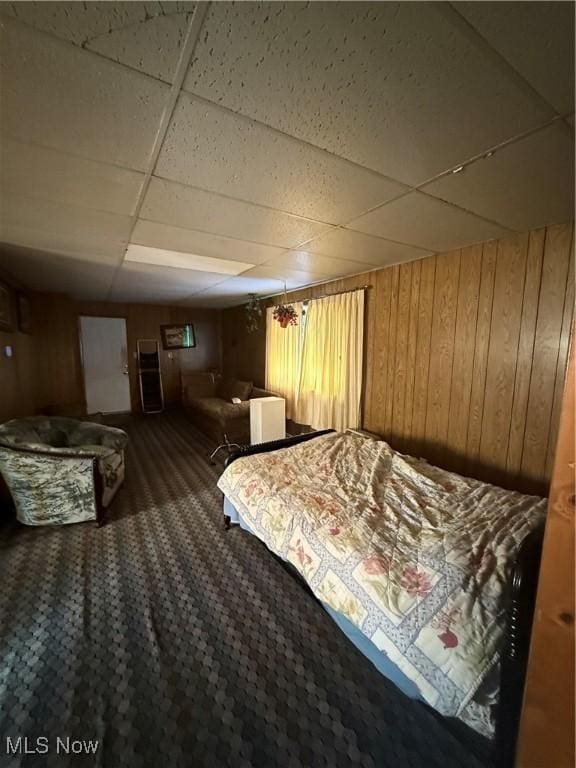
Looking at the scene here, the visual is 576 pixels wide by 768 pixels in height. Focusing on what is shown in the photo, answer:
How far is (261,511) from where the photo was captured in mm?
1922

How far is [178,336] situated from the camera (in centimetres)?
648

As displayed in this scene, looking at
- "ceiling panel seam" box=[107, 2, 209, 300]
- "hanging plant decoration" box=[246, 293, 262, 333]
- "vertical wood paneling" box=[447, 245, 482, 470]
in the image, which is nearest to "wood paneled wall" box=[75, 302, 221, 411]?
"hanging plant decoration" box=[246, 293, 262, 333]

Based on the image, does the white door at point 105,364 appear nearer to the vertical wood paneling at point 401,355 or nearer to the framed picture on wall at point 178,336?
the framed picture on wall at point 178,336

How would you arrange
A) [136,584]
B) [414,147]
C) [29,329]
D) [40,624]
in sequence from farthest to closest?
[29,329], [136,584], [40,624], [414,147]

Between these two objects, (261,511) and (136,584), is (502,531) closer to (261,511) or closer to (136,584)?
(261,511)

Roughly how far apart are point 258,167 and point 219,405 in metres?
3.86

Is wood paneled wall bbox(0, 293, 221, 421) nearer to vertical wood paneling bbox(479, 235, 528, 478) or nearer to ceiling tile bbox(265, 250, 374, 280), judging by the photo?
ceiling tile bbox(265, 250, 374, 280)

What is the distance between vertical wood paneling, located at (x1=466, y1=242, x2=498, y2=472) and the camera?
221cm

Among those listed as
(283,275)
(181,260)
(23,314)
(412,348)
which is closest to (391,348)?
(412,348)

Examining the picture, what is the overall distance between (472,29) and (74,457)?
3.12 metres

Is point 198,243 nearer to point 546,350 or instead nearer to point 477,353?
point 477,353

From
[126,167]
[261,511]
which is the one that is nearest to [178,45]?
[126,167]

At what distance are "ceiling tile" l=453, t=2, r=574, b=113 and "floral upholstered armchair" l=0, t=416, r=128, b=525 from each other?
10.1 ft
